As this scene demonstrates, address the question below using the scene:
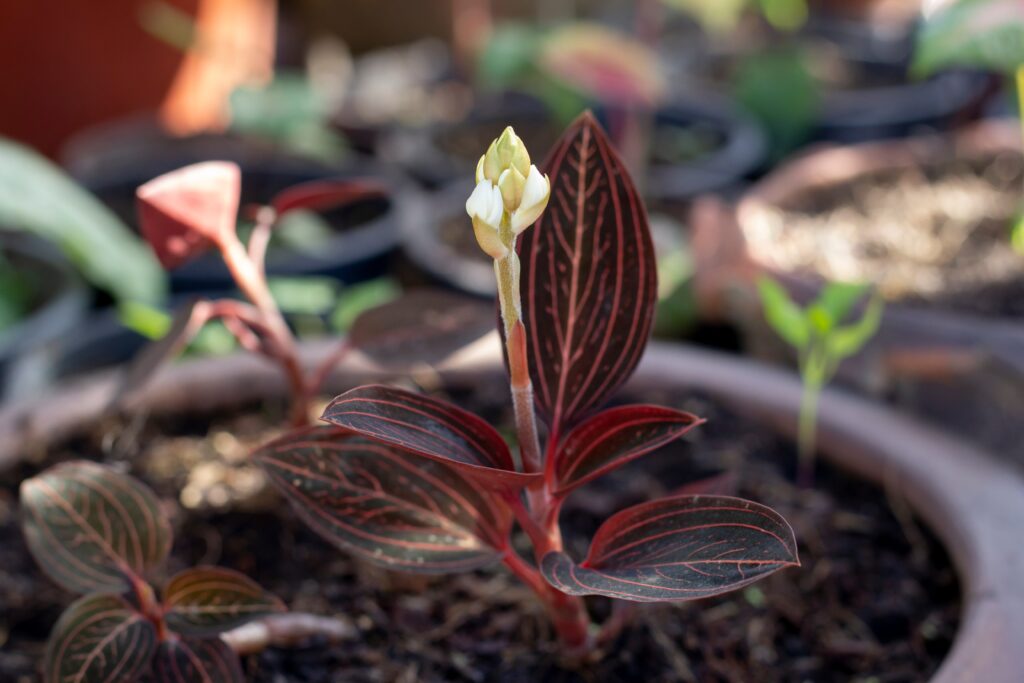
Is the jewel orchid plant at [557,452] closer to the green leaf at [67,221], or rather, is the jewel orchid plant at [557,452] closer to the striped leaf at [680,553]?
the striped leaf at [680,553]

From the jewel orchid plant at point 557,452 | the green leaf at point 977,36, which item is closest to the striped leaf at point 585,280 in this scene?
the jewel orchid plant at point 557,452

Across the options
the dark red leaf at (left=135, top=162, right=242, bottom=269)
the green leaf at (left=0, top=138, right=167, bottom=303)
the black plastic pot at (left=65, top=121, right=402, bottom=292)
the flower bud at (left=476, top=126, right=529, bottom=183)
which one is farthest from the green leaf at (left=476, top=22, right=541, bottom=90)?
the flower bud at (left=476, top=126, right=529, bottom=183)

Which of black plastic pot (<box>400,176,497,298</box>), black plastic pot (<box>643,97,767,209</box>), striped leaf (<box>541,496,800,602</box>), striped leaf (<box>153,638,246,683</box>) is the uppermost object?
striped leaf (<box>541,496,800,602</box>)

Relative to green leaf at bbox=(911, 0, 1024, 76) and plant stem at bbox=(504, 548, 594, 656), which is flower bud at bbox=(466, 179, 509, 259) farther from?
green leaf at bbox=(911, 0, 1024, 76)

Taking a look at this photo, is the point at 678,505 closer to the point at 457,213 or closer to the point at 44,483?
the point at 44,483

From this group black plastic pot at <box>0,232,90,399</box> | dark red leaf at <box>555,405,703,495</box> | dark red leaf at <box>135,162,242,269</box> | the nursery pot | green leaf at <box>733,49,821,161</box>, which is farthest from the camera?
green leaf at <box>733,49,821,161</box>

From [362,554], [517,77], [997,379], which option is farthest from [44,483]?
[517,77]

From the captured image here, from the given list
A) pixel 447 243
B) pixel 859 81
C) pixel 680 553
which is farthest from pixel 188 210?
pixel 859 81
